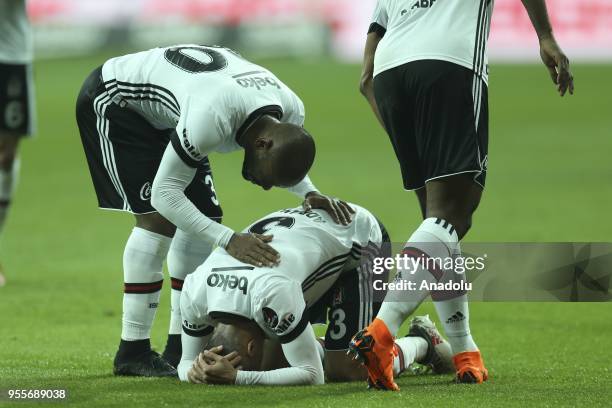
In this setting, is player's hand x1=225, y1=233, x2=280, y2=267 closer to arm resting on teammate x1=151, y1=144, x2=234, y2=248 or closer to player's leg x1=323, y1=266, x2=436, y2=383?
arm resting on teammate x1=151, y1=144, x2=234, y2=248

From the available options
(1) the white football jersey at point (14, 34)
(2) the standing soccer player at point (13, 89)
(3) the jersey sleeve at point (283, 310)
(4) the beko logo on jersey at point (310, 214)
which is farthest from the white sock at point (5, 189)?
(3) the jersey sleeve at point (283, 310)

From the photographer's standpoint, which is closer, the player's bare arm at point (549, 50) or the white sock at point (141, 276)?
the player's bare arm at point (549, 50)

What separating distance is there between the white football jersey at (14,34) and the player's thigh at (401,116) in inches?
198

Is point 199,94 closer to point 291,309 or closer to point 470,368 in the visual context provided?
point 291,309

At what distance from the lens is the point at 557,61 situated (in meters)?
5.22

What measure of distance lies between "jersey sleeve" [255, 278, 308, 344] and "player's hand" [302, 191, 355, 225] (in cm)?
69

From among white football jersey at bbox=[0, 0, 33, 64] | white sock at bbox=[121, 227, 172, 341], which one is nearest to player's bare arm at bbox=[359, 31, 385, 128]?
white sock at bbox=[121, 227, 172, 341]

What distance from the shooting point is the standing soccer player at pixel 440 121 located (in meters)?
5.10

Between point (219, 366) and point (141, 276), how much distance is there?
0.98 meters

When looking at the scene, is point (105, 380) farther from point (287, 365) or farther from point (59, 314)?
point (59, 314)

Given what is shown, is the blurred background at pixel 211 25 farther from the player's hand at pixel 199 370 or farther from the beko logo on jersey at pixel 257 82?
the player's hand at pixel 199 370

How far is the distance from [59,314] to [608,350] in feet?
11.7

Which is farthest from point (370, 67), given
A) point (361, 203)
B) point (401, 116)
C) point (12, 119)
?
point (361, 203)

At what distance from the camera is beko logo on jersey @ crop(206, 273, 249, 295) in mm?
5254
